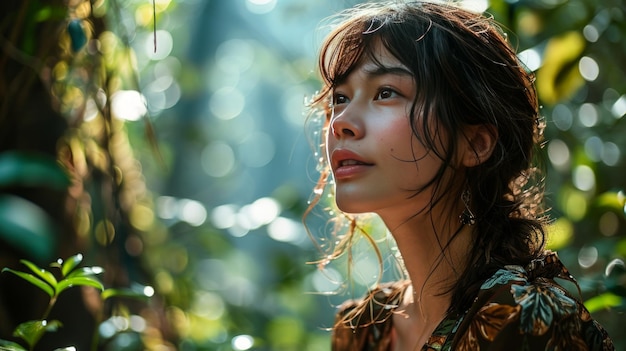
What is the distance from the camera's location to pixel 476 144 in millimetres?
1229

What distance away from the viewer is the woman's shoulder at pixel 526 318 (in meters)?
1.02

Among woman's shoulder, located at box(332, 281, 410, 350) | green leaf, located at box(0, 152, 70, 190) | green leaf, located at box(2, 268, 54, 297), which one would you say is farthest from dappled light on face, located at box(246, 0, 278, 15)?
green leaf, located at box(2, 268, 54, 297)

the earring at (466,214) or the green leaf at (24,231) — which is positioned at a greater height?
the green leaf at (24,231)

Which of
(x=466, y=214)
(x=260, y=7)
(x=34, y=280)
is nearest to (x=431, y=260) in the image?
(x=466, y=214)

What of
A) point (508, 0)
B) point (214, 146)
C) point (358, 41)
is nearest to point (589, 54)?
point (508, 0)

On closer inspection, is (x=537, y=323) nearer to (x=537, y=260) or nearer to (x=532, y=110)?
(x=537, y=260)

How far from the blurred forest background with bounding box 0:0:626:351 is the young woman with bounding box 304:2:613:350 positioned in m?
0.20

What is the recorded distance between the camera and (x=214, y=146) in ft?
11.8

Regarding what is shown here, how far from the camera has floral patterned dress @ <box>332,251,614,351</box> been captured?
40.1 inches

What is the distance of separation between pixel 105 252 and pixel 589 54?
103cm

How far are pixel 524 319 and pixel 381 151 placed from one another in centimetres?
30

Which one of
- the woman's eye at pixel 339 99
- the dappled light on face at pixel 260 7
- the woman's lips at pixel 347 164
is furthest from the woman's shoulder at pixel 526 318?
the dappled light on face at pixel 260 7

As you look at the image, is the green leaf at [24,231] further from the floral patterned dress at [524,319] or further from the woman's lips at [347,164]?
the floral patterned dress at [524,319]

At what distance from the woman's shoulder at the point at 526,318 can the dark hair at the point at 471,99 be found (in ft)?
0.27
